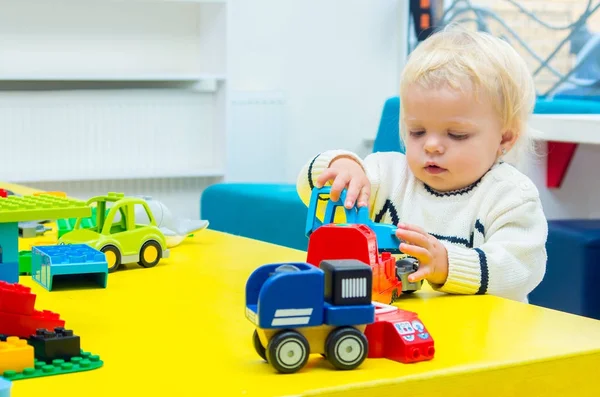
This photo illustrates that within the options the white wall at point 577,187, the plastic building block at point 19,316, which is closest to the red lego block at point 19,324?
the plastic building block at point 19,316

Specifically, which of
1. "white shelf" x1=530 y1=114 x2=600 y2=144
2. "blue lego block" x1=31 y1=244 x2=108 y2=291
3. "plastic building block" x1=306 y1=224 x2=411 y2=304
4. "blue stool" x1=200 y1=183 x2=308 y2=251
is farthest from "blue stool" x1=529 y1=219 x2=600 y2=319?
"blue lego block" x1=31 y1=244 x2=108 y2=291

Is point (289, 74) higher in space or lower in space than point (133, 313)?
higher

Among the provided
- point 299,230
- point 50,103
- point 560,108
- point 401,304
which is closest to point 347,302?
point 401,304

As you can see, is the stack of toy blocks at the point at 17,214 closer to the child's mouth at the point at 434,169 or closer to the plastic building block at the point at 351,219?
the plastic building block at the point at 351,219

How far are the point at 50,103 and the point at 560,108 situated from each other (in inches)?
67.3

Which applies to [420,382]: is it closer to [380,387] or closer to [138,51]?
[380,387]

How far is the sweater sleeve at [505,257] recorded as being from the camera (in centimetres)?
92

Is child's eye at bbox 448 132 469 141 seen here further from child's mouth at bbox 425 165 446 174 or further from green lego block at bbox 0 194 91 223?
green lego block at bbox 0 194 91 223

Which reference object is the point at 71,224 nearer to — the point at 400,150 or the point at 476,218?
the point at 476,218

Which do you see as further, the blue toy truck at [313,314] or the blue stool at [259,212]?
the blue stool at [259,212]

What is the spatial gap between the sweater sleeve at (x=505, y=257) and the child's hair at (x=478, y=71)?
12 centimetres

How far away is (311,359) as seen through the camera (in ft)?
2.12

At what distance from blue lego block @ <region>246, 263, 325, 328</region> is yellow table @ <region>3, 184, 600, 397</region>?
1.4 inches

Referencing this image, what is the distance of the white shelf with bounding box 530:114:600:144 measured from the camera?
1.96 metres
